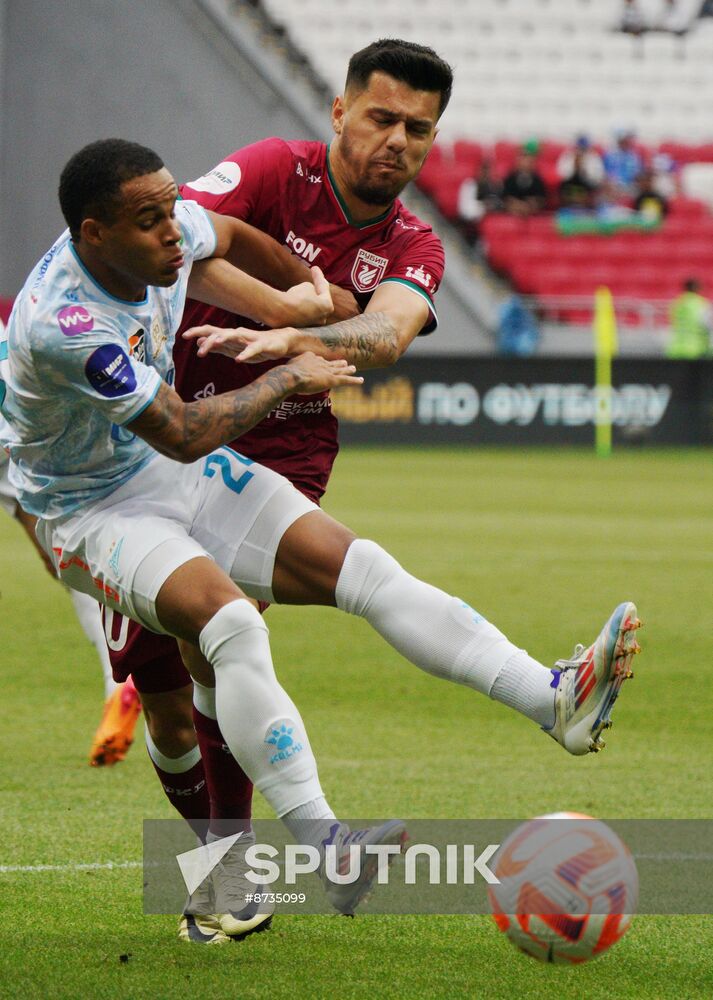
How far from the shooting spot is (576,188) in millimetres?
27250

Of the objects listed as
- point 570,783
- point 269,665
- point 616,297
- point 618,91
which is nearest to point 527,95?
point 618,91

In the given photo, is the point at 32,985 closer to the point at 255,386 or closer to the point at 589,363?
the point at 255,386

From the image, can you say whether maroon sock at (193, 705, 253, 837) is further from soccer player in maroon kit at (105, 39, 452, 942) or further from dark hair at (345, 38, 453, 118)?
dark hair at (345, 38, 453, 118)

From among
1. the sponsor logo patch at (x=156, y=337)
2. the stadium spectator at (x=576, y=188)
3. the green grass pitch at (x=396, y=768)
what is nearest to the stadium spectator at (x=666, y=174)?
the stadium spectator at (x=576, y=188)

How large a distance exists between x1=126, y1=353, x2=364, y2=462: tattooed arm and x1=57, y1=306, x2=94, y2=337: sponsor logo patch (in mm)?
231

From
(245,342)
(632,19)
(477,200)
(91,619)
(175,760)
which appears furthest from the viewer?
(632,19)

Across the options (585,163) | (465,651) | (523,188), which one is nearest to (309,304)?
(465,651)

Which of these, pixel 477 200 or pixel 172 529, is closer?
pixel 172 529

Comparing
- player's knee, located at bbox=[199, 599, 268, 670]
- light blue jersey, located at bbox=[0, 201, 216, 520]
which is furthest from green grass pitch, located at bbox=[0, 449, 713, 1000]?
light blue jersey, located at bbox=[0, 201, 216, 520]

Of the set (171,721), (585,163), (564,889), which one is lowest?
(585,163)

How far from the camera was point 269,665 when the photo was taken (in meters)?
3.70

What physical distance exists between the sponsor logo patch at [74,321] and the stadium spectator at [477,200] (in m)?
23.3

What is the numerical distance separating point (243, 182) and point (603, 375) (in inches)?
729

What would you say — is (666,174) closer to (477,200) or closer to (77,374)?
(477,200)
